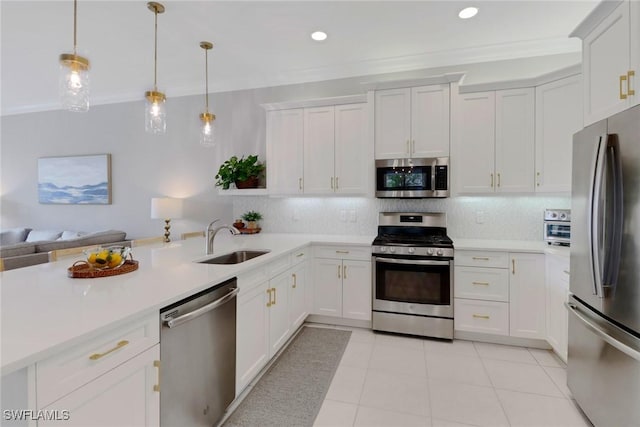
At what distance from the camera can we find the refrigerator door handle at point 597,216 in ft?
5.06

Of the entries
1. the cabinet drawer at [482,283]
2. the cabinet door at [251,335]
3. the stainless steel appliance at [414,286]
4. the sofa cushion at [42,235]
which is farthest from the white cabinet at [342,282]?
the sofa cushion at [42,235]

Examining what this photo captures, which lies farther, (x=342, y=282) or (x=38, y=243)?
(x=342, y=282)

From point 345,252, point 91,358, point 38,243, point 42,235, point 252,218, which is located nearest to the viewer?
point 91,358

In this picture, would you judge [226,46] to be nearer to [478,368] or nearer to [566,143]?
[566,143]

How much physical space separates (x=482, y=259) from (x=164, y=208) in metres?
3.79

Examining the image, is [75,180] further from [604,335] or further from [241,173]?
[604,335]

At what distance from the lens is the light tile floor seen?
1.88 metres

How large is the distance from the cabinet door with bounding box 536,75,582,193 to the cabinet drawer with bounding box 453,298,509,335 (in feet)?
3.93

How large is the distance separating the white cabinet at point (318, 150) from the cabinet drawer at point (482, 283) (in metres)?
1.31

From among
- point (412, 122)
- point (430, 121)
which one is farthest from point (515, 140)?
point (412, 122)

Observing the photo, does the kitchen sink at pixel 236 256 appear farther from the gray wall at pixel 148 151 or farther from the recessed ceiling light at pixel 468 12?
the recessed ceiling light at pixel 468 12

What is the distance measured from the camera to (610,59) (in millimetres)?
1662

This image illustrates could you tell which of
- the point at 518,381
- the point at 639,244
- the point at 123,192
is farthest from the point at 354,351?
the point at 123,192

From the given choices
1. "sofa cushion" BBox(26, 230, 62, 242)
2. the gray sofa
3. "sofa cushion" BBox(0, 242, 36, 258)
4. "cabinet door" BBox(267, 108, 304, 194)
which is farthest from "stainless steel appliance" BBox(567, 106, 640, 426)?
"sofa cushion" BBox(26, 230, 62, 242)
